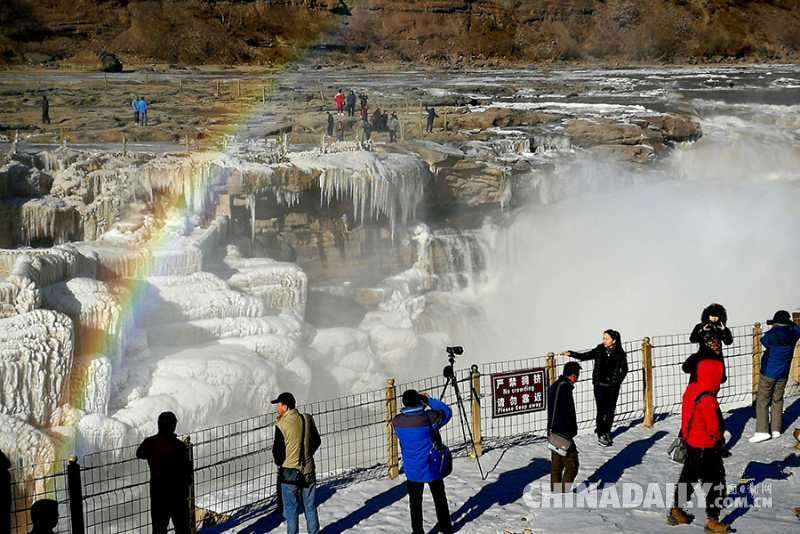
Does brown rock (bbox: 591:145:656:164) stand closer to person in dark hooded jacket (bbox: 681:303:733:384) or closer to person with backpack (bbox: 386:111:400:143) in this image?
person with backpack (bbox: 386:111:400:143)

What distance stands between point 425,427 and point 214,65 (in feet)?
134

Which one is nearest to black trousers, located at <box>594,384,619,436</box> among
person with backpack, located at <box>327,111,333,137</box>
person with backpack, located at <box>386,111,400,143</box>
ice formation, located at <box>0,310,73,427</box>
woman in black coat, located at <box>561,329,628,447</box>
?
woman in black coat, located at <box>561,329,628,447</box>

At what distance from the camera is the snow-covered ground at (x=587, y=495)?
6832mm

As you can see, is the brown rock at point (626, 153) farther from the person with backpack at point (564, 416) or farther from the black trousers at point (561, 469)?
the person with backpack at point (564, 416)

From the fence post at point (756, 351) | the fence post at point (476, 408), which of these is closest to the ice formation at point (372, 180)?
the fence post at point (756, 351)

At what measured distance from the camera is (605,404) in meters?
8.39

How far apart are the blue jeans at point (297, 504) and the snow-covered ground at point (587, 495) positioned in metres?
0.45

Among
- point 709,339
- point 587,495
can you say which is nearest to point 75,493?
point 587,495

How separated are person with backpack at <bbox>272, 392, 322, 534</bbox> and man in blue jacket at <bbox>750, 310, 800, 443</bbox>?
13.1 feet

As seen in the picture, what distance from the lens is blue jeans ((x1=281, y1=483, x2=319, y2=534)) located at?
6461 millimetres

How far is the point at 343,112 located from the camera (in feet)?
89.5

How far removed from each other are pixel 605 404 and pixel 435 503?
7.96 ft

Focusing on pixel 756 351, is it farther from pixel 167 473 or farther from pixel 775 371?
pixel 167 473

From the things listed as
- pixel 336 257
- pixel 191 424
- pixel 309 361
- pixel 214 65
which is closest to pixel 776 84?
pixel 214 65
